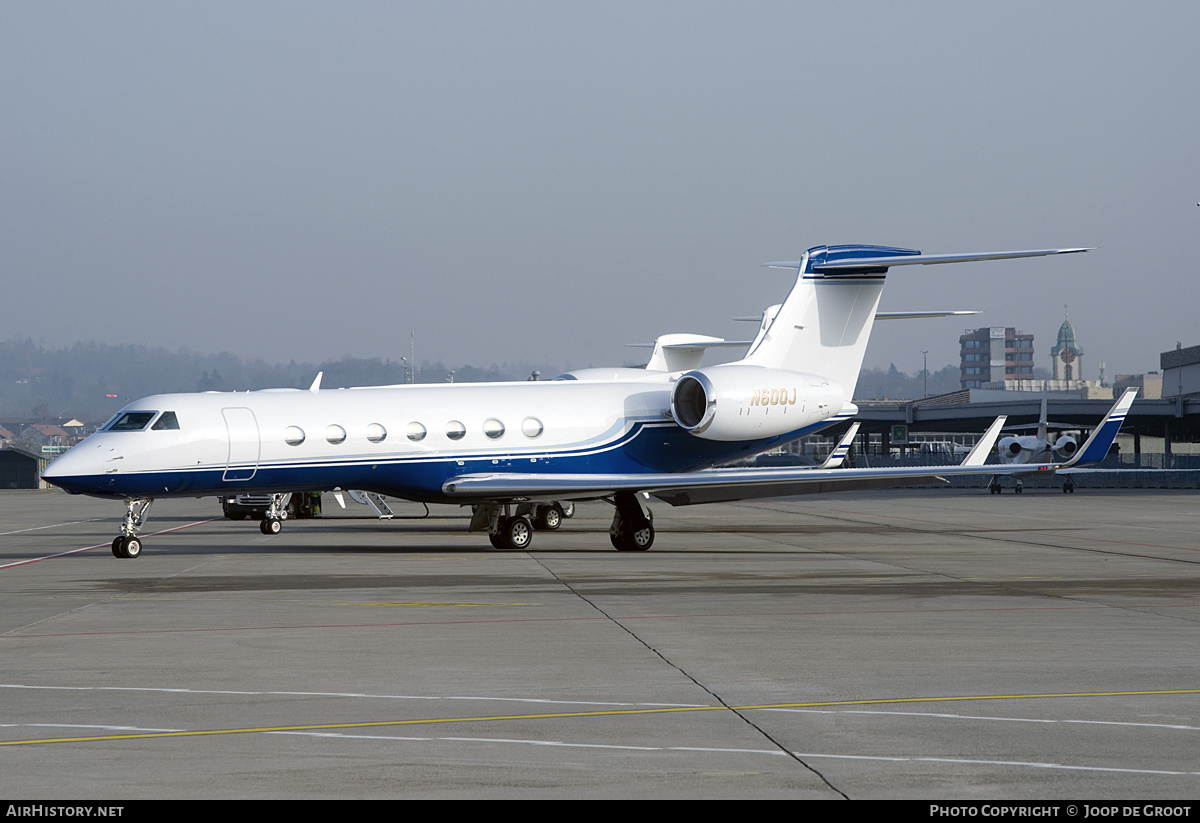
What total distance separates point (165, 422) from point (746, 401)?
11017mm

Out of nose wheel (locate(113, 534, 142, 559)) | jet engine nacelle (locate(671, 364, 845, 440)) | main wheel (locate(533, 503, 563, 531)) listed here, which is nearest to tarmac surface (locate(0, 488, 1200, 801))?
nose wheel (locate(113, 534, 142, 559))

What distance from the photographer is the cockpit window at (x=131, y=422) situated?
21.8 meters

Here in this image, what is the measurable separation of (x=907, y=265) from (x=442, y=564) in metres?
11.7

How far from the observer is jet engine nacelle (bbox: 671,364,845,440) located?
82.6 ft

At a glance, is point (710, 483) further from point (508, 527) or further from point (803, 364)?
point (803, 364)

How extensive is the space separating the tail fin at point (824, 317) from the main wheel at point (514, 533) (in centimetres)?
640

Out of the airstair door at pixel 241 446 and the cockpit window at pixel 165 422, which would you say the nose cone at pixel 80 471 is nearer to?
the cockpit window at pixel 165 422

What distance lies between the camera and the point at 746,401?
2541 centimetres

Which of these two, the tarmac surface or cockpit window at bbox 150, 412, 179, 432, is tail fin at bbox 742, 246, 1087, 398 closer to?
the tarmac surface

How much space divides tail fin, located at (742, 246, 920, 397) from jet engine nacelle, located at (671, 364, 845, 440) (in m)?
0.84

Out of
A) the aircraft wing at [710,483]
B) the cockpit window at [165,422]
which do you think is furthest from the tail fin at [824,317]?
the cockpit window at [165,422]

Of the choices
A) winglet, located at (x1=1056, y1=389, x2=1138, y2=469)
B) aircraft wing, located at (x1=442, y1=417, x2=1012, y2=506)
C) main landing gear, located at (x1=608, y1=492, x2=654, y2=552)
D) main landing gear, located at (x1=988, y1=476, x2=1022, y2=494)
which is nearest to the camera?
aircraft wing, located at (x1=442, y1=417, x2=1012, y2=506)
